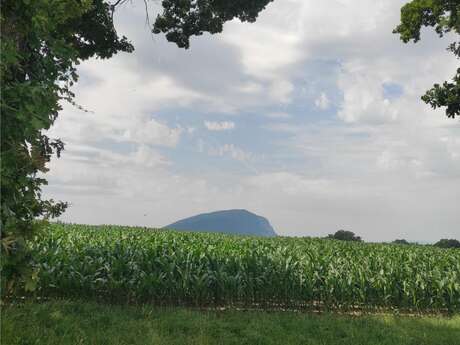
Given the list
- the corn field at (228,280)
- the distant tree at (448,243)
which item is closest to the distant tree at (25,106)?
the corn field at (228,280)

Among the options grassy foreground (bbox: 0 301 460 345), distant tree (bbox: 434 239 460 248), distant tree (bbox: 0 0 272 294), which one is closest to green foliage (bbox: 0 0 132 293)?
distant tree (bbox: 0 0 272 294)

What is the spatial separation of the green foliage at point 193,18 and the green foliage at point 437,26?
9.45 metres

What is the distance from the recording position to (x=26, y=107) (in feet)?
18.4

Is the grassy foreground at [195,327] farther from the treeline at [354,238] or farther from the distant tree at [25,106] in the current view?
the treeline at [354,238]

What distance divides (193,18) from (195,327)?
15577 mm

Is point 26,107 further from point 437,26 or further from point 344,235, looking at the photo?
point 344,235

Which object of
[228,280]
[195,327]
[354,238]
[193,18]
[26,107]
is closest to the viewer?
[26,107]

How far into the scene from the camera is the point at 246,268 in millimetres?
14047

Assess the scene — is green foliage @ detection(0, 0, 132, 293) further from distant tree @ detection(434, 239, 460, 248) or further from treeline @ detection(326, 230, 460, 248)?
distant tree @ detection(434, 239, 460, 248)

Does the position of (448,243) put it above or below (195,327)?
above

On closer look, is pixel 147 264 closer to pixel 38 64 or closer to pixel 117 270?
pixel 117 270

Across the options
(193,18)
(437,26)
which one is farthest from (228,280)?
(437,26)

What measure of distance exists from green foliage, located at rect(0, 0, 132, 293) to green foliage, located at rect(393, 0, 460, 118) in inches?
805

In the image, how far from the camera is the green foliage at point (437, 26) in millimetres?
23250
